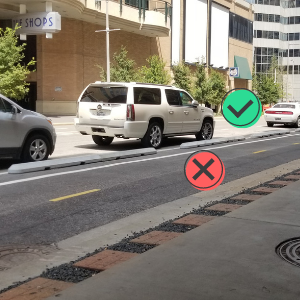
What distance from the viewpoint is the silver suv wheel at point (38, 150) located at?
41.1 ft

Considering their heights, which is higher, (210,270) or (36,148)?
(36,148)

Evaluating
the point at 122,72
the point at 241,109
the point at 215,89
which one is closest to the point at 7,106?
the point at 241,109

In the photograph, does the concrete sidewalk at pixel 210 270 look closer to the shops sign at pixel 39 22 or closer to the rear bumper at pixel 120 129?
the rear bumper at pixel 120 129

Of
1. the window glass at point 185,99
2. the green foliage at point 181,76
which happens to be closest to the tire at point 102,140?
the window glass at point 185,99

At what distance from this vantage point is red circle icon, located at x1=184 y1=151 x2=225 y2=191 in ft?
21.8

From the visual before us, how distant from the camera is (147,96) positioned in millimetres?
17047

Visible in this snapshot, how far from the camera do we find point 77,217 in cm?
732

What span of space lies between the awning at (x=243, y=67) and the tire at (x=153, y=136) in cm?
5948

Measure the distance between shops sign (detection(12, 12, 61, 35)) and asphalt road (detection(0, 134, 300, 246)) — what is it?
2411cm

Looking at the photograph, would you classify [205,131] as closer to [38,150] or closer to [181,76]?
[38,150]

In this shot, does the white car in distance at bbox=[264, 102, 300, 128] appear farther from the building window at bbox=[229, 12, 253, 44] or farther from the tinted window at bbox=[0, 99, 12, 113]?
the building window at bbox=[229, 12, 253, 44]

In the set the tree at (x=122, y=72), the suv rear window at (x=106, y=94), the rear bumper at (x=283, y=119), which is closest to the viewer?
the suv rear window at (x=106, y=94)

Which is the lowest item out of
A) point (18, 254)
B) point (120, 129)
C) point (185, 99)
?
point (18, 254)

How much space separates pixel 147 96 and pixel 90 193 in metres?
8.36
